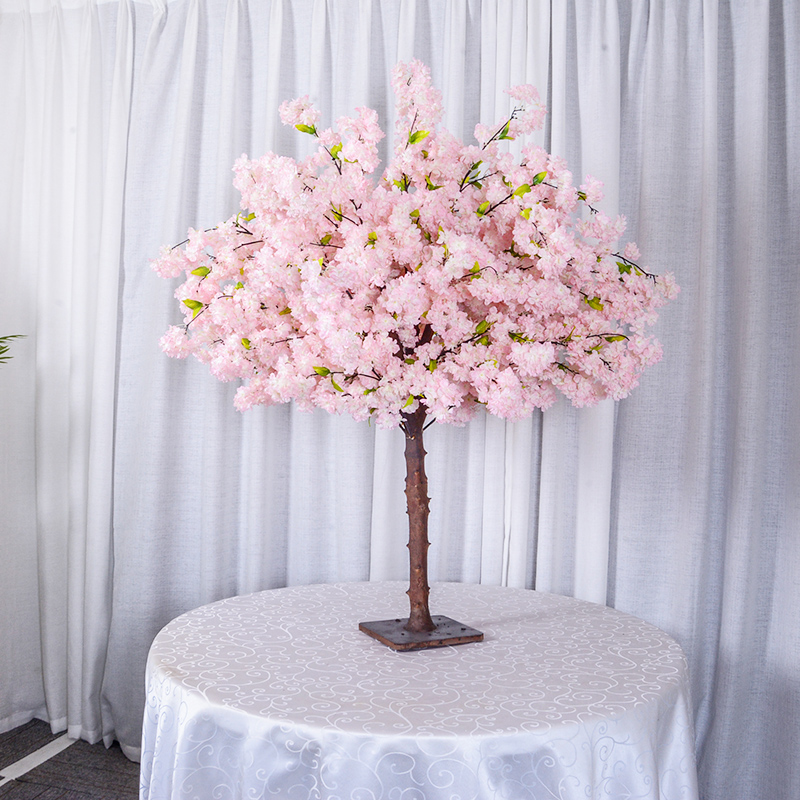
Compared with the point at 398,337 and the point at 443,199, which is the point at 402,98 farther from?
the point at 398,337

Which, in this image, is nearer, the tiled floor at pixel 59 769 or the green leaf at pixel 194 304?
the green leaf at pixel 194 304

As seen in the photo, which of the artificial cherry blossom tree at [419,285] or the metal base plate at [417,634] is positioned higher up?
the artificial cherry blossom tree at [419,285]

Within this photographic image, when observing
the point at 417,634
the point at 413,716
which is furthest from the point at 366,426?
the point at 413,716

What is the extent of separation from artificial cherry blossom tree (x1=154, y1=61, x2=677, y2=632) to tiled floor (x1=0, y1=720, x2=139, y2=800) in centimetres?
130

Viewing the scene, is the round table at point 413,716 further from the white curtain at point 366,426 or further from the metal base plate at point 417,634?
the white curtain at point 366,426

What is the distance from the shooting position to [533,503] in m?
2.37

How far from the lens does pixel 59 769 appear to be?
243 centimetres

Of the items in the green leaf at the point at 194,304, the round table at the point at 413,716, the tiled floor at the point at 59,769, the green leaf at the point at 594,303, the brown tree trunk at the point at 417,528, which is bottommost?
the tiled floor at the point at 59,769

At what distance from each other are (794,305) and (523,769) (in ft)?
5.13

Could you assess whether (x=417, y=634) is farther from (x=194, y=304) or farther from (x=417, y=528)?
(x=194, y=304)

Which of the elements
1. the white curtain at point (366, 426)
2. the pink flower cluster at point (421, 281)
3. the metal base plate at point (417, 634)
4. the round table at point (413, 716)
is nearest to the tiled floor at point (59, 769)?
the white curtain at point (366, 426)

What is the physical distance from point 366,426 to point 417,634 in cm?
90

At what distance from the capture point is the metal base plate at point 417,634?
1.58 m

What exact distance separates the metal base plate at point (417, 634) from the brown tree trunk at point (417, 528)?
0.03m
